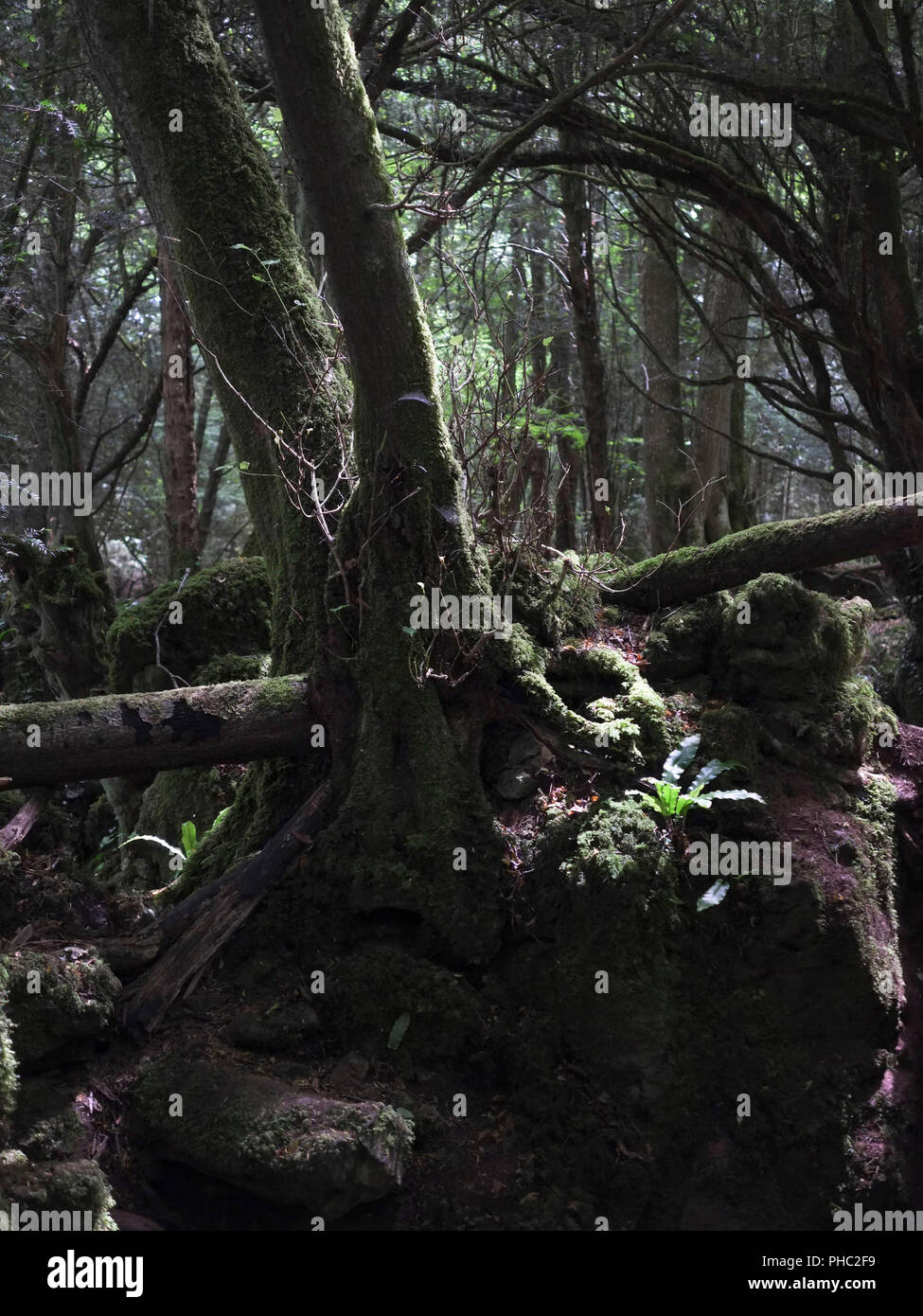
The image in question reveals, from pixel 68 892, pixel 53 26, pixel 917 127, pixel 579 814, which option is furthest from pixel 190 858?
pixel 53 26

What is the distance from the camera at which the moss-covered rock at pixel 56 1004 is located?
164 inches

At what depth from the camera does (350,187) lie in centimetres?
463

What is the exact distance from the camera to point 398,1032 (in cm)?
455

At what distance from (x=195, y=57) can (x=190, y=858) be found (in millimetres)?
4243

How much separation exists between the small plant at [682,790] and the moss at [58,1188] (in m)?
2.73

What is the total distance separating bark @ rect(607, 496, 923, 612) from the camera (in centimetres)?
548

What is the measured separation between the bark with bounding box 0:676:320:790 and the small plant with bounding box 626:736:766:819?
1682 millimetres

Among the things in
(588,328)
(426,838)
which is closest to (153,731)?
(426,838)

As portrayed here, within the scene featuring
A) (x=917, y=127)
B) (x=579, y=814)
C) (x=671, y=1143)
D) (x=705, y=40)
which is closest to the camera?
(x=671, y=1143)

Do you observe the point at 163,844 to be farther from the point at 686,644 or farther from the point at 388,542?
the point at 686,644

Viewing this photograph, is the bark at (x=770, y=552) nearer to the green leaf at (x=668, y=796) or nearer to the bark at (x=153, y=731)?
the green leaf at (x=668, y=796)

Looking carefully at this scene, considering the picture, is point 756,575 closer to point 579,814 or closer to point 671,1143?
point 579,814

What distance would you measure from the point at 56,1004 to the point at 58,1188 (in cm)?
85

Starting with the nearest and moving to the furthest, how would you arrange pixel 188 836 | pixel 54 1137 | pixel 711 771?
pixel 54 1137 → pixel 711 771 → pixel 188 836
